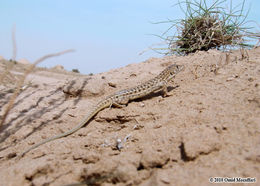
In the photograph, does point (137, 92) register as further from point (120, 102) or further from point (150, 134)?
point (150, 134)

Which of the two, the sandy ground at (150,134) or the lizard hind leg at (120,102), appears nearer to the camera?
the sandy ground at (150,134)

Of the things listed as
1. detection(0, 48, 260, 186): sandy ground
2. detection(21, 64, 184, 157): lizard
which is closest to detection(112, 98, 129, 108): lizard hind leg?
detection(21, 64, 184, 157): lizard

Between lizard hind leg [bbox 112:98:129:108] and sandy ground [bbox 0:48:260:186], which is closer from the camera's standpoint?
sandy ground [bbox 0:48:260:186]

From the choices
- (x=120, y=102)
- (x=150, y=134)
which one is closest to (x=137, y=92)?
(x=120, y=102)

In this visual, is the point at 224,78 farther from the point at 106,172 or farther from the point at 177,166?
the point at 106,172

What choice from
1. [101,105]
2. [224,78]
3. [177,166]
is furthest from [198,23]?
[177,166]

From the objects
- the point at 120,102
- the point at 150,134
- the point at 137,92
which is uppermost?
the point at 137,92

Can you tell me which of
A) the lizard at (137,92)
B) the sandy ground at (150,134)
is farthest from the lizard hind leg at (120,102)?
the sandy ground at (150,134)

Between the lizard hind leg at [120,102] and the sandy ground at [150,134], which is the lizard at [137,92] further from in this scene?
the sandy ground at [150,134]

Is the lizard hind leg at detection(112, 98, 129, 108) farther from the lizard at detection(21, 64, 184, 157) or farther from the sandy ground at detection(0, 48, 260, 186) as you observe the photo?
the sandy ground at detection(0, 48, 260, 186)
